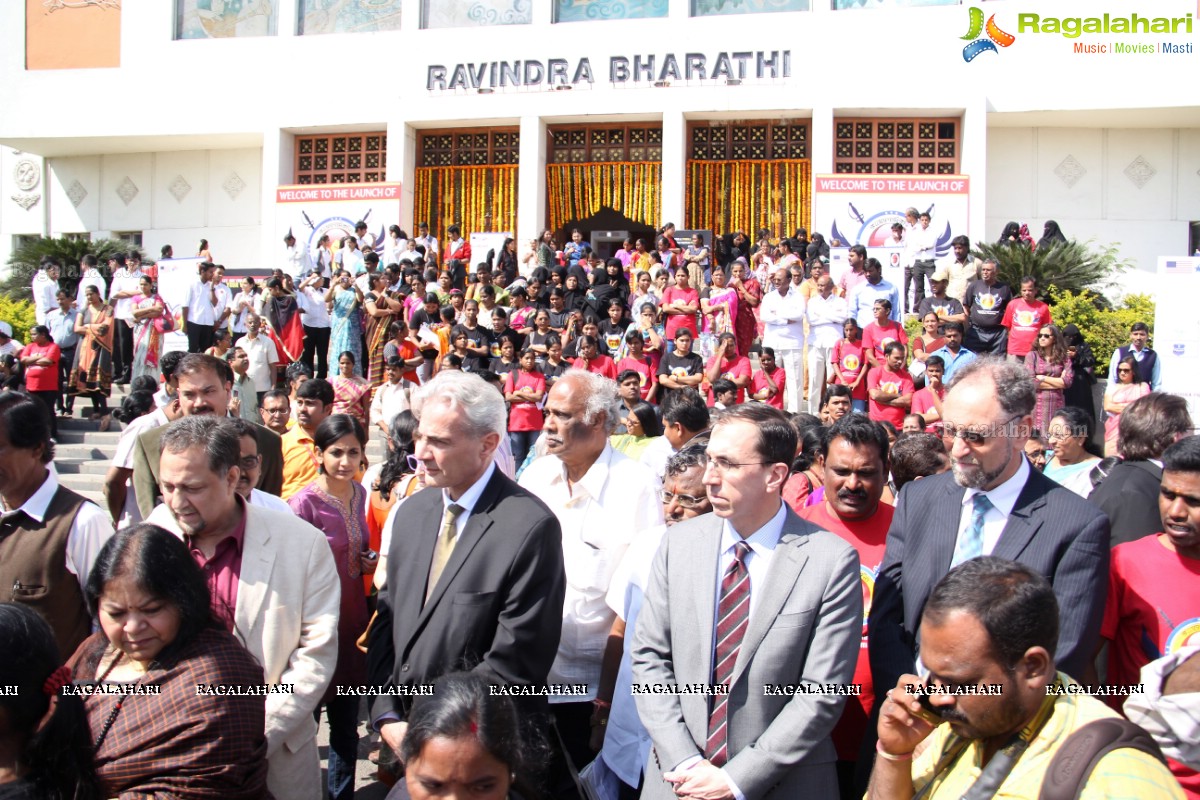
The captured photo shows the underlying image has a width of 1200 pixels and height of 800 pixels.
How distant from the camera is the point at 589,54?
2006 centimetres

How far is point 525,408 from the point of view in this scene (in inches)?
417

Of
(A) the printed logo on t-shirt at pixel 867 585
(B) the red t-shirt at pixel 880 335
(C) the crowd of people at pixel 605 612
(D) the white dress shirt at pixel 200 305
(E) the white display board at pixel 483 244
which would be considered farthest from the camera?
(E) the white display board at pixel 483 244

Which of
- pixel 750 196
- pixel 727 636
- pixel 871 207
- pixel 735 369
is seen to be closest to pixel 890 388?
pixel 735 369

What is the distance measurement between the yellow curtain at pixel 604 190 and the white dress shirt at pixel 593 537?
17.2 metres

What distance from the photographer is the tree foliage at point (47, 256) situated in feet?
65.5

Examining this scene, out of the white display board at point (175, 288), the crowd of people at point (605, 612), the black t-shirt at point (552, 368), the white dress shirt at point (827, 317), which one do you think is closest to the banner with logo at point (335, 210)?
the white display board at point (175, 288)

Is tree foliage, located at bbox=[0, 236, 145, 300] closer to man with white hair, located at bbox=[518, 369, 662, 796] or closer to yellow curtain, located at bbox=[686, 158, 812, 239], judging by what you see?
yellow curtain, located at bbox=[686, 158, 812, 239]

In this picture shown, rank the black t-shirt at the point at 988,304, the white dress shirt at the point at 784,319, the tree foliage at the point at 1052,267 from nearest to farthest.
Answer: the white dress shirt at the point at 784,319
the black t-shirt at the point at 988,304
the tree foliage at the point at 1052,267

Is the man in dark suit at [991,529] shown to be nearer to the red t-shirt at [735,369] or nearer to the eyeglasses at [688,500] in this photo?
the eyeglasses at [688,500]

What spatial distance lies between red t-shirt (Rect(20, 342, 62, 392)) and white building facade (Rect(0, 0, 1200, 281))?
9165 mm

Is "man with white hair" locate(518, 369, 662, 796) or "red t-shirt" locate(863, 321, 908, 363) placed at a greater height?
"red t-shirt" locate(863, 321, 908, 363)

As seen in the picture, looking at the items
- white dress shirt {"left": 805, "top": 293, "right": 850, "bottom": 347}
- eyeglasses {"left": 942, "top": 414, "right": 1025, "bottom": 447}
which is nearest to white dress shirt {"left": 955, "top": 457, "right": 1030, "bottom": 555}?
eyeglasses {"left": 942, "top": 414, "right": 1025, "bottom": 447}

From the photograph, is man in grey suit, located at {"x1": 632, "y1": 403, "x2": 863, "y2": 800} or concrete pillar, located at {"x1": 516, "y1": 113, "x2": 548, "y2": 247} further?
concrete pillar, located at {"x1": 516, "y1": 113, "x2": 548, "y2": 247}

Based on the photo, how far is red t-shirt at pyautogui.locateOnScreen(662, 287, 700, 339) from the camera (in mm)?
12539
